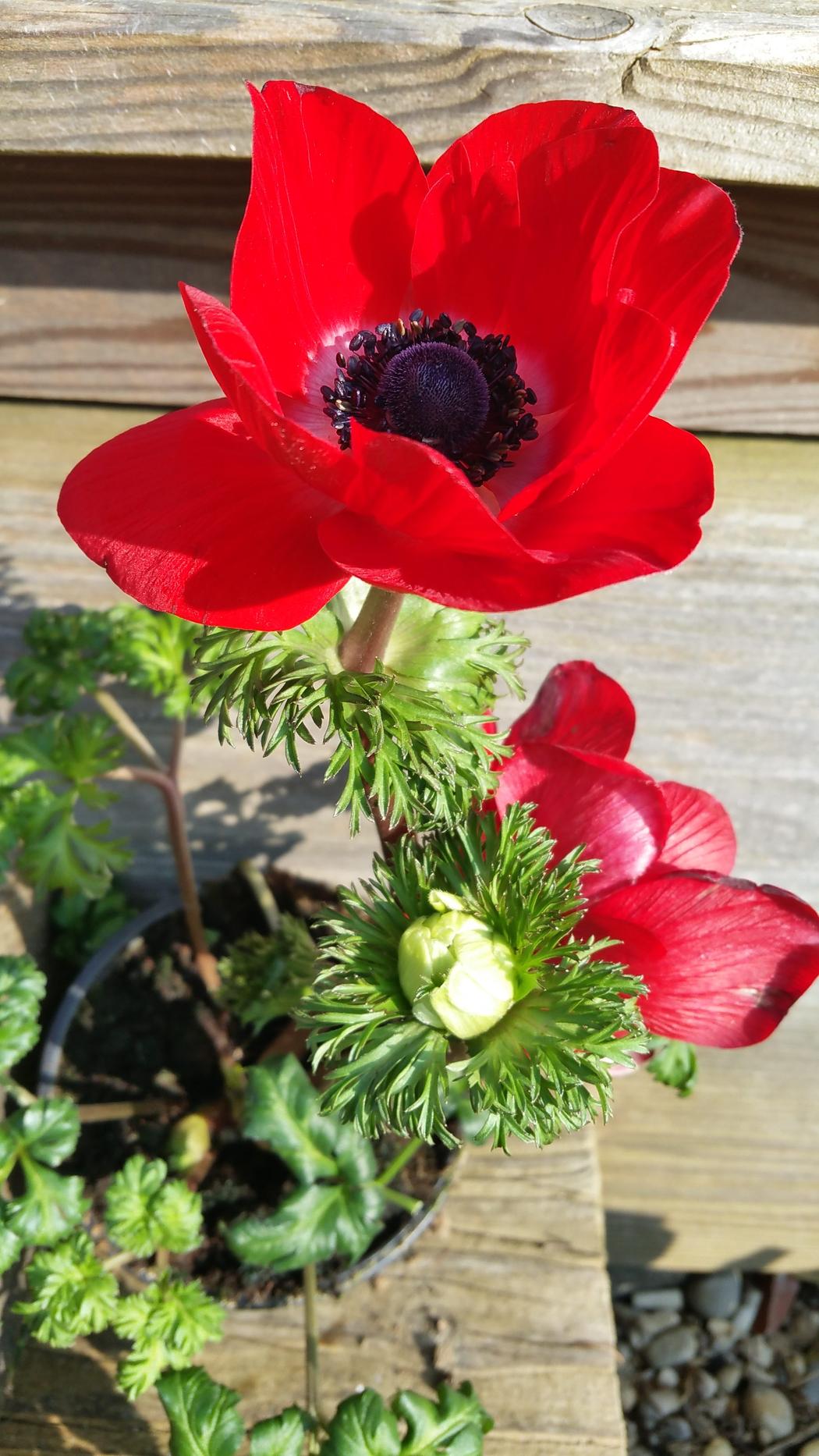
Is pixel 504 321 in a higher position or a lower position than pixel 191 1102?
higher

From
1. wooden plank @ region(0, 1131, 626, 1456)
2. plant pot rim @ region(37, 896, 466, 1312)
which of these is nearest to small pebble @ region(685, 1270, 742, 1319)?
wooden plank @ region(0, 1131, 626, 1456)

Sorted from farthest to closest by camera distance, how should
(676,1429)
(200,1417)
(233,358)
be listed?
(676,1429)
(200,1417)
(233,358)

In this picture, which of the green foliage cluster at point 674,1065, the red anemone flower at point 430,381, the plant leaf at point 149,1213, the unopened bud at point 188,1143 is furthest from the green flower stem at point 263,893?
the red anemone flower at point 430,381

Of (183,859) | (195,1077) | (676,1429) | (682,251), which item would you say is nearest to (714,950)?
(682,251)

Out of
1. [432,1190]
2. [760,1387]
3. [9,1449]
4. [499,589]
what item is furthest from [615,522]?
[760,1387]

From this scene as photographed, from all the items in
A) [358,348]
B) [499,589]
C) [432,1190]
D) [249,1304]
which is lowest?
[249,1304]

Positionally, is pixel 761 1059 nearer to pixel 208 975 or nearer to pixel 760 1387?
pixel 760 1387

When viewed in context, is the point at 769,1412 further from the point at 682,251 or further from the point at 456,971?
the point at 682,251

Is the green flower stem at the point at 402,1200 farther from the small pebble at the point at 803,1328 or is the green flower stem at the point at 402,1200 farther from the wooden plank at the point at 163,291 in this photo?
the small pebble at the point at 803,1328
